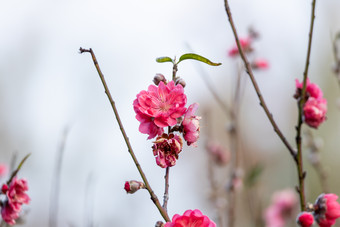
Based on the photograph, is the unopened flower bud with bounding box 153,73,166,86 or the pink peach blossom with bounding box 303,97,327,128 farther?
the pink peach blossom with bounding box 303,97,327,128

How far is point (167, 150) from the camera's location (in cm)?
90

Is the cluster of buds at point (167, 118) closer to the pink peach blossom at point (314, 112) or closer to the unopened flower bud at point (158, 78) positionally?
the unopened flower bud at point (158, 78)

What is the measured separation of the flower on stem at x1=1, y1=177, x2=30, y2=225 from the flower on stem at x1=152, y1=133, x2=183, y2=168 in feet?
1.35

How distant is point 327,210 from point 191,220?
386mm

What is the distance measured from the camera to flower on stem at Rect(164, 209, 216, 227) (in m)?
0.82

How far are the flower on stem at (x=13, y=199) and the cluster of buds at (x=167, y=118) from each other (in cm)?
39

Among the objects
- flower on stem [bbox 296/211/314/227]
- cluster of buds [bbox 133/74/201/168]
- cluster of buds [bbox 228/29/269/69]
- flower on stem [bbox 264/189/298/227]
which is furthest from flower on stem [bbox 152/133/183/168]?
flower on stem [bbox 264/189/298/227]

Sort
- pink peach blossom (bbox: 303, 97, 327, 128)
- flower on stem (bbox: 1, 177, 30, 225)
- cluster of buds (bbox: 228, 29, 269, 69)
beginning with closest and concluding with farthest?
1. flower on stem (bbox: 1, 177, 30, 225)
2. pink peach blossom (bbox: 303, 97, 327, 128)
3. cluster of buds (bbox: 228, 29, 269, 69)

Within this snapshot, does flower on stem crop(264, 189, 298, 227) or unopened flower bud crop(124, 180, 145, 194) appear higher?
unopened flower bud crop(124, 180, 145, 194)

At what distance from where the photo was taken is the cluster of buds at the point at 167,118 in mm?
899

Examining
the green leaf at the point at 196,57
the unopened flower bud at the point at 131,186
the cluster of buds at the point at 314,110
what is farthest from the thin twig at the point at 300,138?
the unopened flower bud at the point at 131,186

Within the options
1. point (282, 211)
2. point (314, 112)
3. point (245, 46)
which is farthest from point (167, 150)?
point (282, 211)

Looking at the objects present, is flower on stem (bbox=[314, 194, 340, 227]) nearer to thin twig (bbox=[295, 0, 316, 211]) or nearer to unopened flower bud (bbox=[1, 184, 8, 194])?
thin twig (bbox=[295, 0, 316, 211])

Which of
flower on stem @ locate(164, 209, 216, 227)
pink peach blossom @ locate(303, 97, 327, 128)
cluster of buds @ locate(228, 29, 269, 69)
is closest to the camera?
flower on stem @ locate(164, 209, 216, 227)
